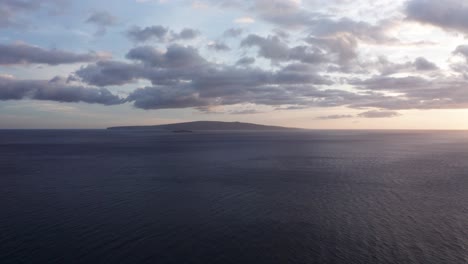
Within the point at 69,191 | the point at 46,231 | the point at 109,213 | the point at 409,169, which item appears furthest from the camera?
the point at 409,169

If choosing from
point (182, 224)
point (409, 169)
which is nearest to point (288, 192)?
point (182, 224)

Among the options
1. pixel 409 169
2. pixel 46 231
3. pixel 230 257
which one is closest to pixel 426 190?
pixel 409 169

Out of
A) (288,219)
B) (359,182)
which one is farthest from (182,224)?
A: (359,182)

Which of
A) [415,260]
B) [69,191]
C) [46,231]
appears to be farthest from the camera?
[69,191]

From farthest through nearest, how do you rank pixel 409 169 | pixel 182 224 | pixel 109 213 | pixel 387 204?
pixel 409 169 < pixel 387 204 < pixel 109 213 < pixel 182 224

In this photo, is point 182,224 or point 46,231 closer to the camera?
point 46,231

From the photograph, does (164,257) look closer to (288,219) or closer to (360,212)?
(288,219)

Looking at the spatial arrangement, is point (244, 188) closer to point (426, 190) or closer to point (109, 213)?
point (109, 213)

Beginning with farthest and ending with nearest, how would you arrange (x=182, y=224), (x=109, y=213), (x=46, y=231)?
1. (x=109, y=213)
2. (x=182, y=224)
3. (x=46, y=231)

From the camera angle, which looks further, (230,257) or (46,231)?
(46,231)
